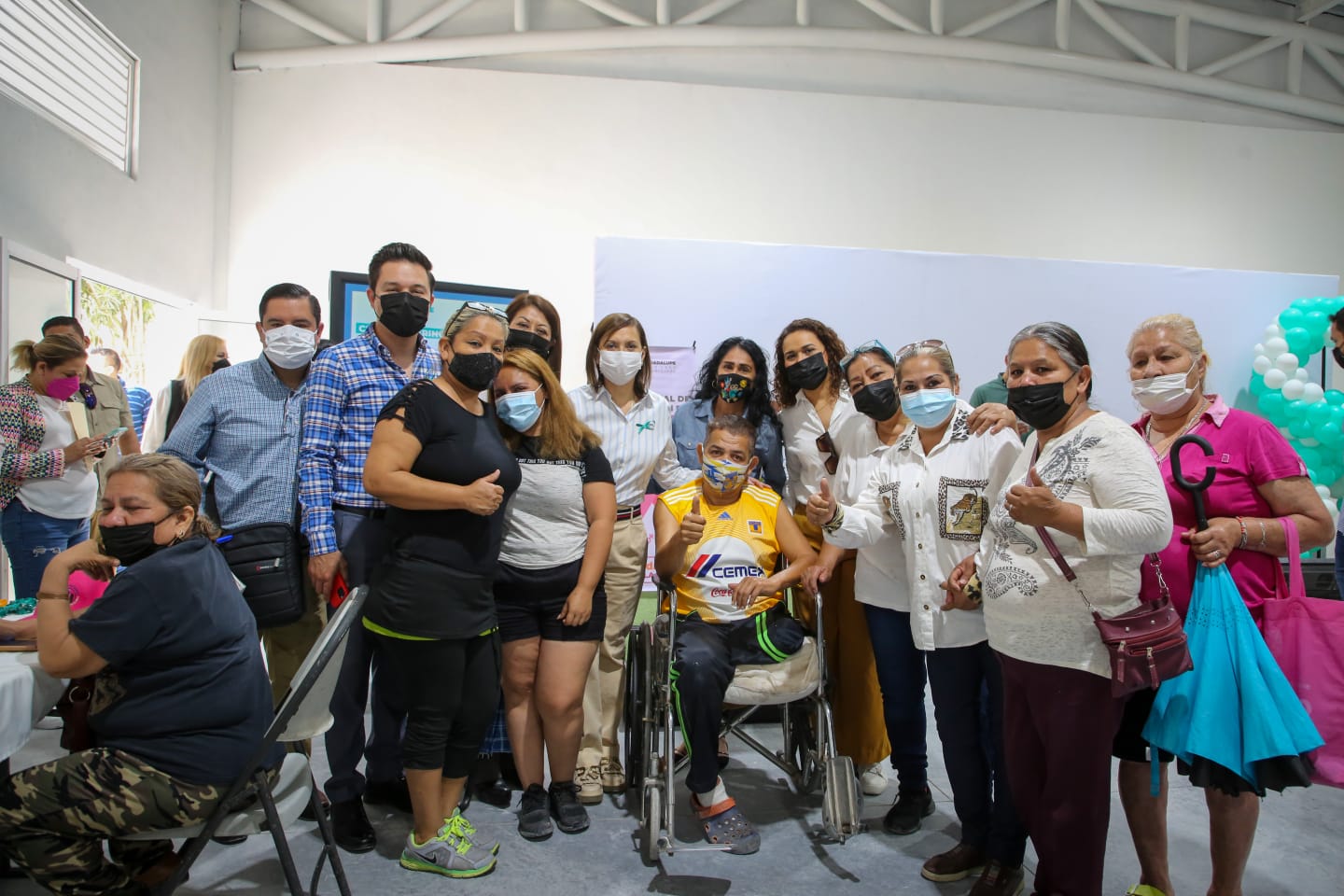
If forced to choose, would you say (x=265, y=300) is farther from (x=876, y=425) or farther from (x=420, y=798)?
(x=876, y=425)

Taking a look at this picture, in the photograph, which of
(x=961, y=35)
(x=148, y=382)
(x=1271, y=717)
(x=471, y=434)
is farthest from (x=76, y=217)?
(x=961, y=35)

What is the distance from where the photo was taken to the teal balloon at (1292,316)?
5609 mm

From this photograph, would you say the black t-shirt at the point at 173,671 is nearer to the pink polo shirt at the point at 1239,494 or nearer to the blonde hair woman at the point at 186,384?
the pink polo shirt at the point at 1239,494

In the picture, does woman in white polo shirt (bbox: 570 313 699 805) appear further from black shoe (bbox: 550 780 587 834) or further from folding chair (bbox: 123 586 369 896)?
folding chair (bbox: 123 586 369 896)

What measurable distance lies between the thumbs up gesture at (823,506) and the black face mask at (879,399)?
343 millimetres

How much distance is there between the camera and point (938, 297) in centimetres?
556

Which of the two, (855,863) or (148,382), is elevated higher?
(148,382)

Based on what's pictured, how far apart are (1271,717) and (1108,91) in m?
6.25

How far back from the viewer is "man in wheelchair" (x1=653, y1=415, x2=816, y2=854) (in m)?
2.38

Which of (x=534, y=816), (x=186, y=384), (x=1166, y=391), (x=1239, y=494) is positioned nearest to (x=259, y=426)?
(x=534, y=816)

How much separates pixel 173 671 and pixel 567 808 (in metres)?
1.29

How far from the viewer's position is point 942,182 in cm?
614

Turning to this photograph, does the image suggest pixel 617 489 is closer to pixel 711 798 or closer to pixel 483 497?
pixel 483 497

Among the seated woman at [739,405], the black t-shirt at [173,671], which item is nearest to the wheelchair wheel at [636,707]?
the seated woman at [739,405]
